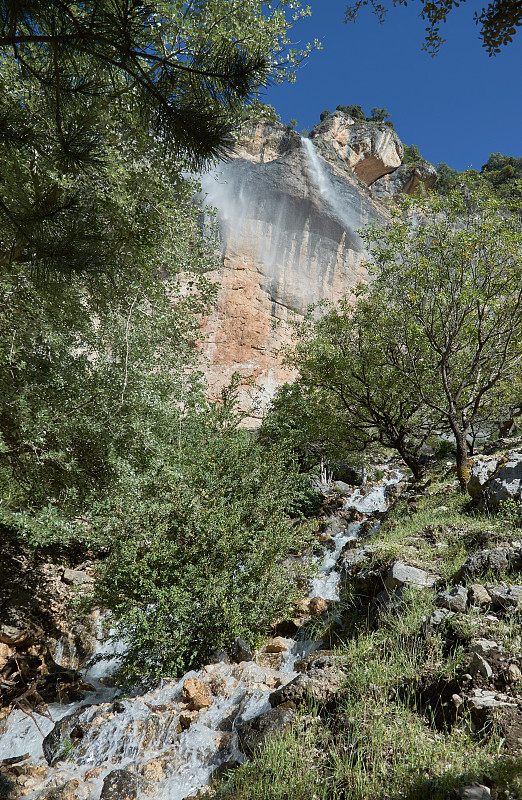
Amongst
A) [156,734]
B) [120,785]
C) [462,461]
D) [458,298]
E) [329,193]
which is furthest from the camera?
[329,193]

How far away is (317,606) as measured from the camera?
6.63m

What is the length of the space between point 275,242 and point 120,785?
93.1 feet

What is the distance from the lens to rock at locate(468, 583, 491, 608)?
13.6 feet

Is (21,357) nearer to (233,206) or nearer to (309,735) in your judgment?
(309,735)

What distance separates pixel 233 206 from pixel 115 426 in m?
24.8

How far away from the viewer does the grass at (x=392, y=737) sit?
8.88 ft

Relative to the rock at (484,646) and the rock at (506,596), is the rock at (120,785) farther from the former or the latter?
the rock at (506,596)

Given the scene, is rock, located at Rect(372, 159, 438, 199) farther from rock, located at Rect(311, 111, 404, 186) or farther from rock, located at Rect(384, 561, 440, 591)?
rock, located at Rect(384, 561, 440, 591)

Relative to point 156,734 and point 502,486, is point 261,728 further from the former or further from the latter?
point 502,486

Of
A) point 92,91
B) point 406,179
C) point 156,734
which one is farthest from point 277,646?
point 406,179

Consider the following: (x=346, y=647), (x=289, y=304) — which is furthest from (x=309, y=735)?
(x=289, y=304)

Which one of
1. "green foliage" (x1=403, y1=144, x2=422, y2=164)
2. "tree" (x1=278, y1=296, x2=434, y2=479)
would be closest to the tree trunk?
"tree" (x1=278, y1=296, x2=434, y2=479)

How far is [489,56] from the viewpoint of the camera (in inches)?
91.8

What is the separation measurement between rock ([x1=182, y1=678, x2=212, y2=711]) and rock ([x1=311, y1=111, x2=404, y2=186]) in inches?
1459
